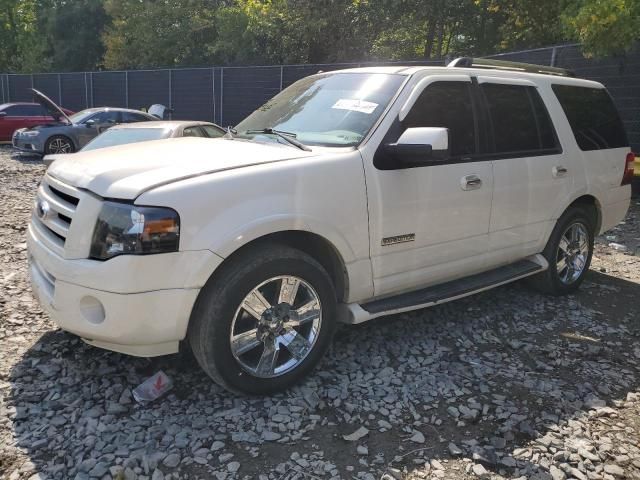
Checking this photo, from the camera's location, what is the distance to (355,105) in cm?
373

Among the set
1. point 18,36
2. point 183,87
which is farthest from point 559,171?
point 18,36

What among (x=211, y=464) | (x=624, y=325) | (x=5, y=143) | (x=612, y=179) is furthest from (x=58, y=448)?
(x=5, y=143)

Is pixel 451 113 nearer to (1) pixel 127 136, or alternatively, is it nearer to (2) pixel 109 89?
(1) pixel 127 136

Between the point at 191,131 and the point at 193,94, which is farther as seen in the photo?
the point at 193,94

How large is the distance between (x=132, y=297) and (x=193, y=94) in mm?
19932

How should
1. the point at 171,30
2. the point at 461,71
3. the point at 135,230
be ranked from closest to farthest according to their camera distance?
the point at 135,230 < the point at 461,71 < the point at 171,30

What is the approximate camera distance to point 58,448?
8.96ft

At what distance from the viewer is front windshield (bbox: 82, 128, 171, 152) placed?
7754mm

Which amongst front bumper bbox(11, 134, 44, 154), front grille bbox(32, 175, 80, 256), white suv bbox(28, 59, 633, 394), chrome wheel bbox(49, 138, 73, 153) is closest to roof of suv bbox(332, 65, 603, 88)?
white suv bbox(28, 59, 633, 394)

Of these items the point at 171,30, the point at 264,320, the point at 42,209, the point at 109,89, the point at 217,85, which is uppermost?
the point at 171,30

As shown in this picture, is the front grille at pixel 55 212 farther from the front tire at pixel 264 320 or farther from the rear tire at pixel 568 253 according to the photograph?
the rear tire at pixel 568 253

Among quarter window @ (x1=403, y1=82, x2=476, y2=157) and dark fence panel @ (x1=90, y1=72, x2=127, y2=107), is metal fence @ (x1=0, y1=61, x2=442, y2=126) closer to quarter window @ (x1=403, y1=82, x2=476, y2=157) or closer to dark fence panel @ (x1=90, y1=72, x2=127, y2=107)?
dark fence panel @ (x1=90, y1=72, x2=127, y2=107)

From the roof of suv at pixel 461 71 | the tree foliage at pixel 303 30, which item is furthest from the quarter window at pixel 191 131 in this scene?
the tree foliage at pixel 303 30

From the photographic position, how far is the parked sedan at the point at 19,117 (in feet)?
56.2
